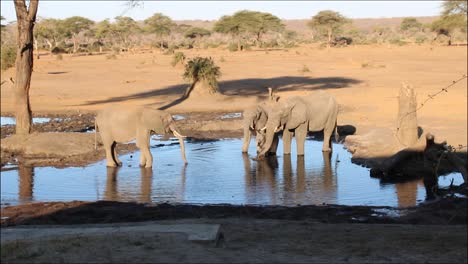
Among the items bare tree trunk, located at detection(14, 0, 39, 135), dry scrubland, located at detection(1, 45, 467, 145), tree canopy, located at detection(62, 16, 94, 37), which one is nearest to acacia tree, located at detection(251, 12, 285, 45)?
tree canopy, located at detection(62, 16, 94, 37)

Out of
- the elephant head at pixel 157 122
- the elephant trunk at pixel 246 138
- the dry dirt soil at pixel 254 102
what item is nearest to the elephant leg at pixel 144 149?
the elephant head at pixel 157 122

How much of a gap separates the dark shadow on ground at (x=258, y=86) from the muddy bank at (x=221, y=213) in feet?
48.9

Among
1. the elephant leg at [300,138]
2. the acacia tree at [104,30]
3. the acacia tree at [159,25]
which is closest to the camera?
the elephant leg at [300,138]

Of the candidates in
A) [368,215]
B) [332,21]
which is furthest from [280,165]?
[332,21]

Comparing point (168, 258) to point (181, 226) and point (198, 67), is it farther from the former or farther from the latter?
point (198, 67)

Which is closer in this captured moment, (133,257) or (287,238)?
(133,257)

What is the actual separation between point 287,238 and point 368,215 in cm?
226

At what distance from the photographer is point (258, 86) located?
3103 centimetres

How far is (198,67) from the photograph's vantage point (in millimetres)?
26688

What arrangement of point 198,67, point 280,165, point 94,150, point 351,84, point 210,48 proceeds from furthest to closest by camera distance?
1. point 210,48
2. point 351,84
3. point 198,67
4. point 94,150
5. point 280,165

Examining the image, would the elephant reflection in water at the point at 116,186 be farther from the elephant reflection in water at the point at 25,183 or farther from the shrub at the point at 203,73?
the shrub at the point at 203,73

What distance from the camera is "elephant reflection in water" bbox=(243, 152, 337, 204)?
434 inches

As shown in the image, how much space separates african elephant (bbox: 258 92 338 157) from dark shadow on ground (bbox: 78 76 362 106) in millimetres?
9636

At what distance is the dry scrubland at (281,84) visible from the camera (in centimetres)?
2141
